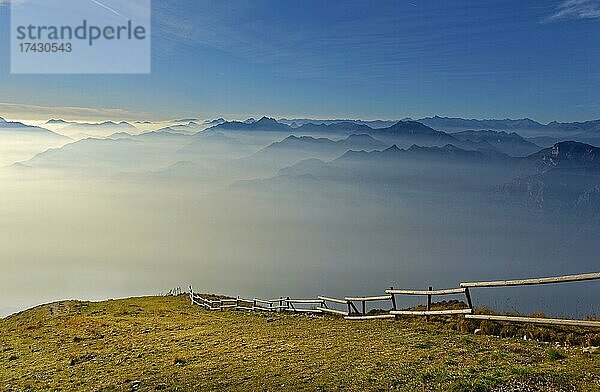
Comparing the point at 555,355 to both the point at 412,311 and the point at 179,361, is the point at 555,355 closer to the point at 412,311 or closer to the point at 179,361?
the point at 412,311

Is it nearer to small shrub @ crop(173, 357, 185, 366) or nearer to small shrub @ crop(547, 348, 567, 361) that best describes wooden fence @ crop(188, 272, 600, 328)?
small shrub @ crop(547, 348, 567, 361)

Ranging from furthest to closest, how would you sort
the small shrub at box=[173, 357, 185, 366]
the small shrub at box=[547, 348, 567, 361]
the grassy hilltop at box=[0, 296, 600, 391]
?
the small shrub at box=[173, 357, 185, 366], the small shrub at box=[547, 348, 567, 361], the grassy hilltop at box=[0, 296, 600, 391]

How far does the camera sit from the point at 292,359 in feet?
63.9

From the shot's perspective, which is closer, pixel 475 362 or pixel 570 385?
pixel 570 385

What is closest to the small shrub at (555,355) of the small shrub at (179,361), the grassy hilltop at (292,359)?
the grassy hilltop at (292,359)

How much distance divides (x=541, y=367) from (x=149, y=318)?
3377cm

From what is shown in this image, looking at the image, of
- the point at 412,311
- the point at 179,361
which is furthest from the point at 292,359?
the point at 412,311

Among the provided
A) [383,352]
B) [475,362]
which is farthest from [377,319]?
[475,362]

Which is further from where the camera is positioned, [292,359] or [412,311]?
[412,311]

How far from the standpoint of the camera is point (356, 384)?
50.6 feet

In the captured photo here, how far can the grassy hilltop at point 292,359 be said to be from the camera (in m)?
15.1

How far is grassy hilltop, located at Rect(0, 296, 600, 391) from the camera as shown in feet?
49.4

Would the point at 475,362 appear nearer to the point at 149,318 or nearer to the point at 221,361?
the point at 221,361

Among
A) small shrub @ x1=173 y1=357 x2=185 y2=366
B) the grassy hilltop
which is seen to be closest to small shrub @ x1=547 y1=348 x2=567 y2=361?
the grassy hilltop
